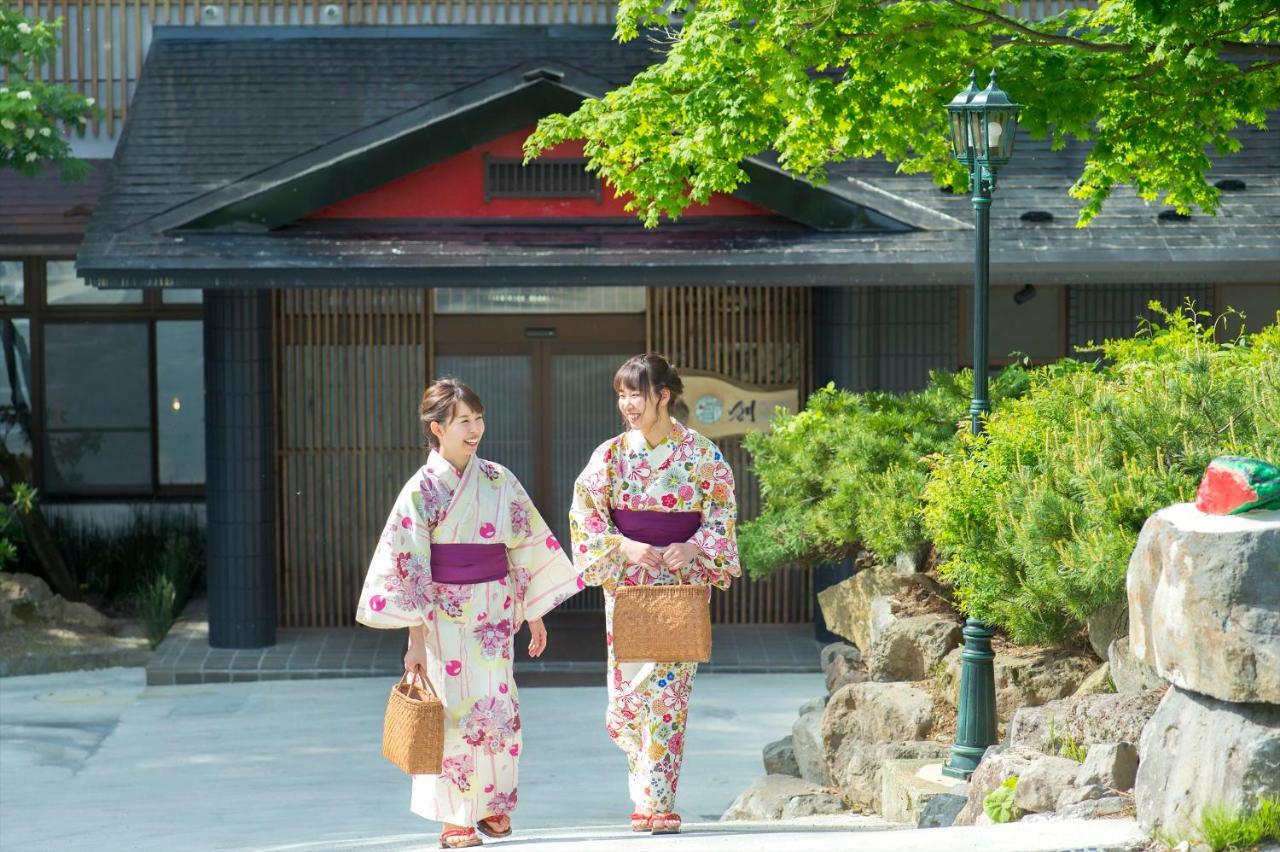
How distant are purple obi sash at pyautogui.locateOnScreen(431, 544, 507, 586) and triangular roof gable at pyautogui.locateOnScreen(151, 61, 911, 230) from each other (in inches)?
237

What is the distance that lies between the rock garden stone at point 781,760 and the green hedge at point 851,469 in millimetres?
955

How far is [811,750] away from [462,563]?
2876 mm

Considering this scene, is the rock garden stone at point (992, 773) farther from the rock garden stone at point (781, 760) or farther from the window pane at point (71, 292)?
the window pane at point (71, 292)

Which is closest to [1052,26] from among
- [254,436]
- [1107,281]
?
[1107,281]

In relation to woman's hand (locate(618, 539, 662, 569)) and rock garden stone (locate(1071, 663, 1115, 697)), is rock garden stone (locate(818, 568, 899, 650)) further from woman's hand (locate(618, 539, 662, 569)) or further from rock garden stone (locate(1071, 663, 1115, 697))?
woman's hand (locate(618, 539, 662, 569))

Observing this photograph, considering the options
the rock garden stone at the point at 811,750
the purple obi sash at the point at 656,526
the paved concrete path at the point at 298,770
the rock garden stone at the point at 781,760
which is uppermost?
the purple obi sash at the point at 656,526

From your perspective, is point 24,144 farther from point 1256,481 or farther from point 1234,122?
point 1256,481

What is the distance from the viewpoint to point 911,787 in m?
Result: 7.21

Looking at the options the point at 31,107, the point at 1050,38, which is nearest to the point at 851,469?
the point at 1050,38

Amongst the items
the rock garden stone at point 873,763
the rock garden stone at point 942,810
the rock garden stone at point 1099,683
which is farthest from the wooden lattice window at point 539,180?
the rock garden stone at point 942,810

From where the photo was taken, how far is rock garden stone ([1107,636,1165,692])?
6.46 meters

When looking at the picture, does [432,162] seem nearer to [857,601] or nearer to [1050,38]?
[1050,38]

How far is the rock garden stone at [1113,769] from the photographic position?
588 centimetres

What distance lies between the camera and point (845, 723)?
Answer: 330 inches
